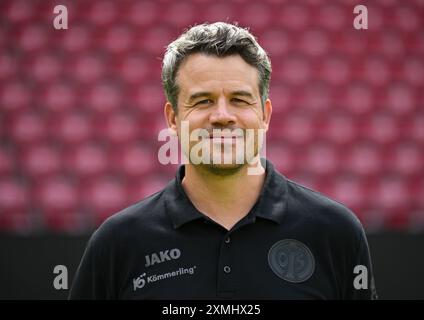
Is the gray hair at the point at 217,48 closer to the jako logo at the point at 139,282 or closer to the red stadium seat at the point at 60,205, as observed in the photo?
the jako logo at the point at 139,282

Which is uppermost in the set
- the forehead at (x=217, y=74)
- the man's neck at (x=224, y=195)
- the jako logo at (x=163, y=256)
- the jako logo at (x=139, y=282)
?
the forehead at (x=217, y=74)

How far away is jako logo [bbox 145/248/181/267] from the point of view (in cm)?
77

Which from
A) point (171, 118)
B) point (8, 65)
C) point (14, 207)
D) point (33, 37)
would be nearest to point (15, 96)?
point (8, 65)

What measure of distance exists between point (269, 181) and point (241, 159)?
8 centimetres

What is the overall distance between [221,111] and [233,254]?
0.58ft

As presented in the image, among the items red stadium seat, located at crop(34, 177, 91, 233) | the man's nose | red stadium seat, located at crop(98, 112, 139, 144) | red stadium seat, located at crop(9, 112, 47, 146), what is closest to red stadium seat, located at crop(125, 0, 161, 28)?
red stadium seat, located at crop(98, 112, 139, 144)

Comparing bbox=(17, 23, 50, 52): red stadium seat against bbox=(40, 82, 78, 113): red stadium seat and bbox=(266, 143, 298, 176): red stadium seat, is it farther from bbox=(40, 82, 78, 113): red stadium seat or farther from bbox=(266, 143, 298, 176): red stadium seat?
bbox=(266, 143, 298, 176): red stadium seat

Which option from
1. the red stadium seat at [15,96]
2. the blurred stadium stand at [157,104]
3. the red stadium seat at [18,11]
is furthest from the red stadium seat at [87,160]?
the red stadium seat at [18,11]

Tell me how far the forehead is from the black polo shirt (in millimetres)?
140

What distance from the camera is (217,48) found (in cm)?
83

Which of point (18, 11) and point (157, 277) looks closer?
point (157, 277)

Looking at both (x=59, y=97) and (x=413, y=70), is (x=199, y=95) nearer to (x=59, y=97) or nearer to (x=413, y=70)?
(x=59, y=97)

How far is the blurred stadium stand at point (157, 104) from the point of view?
7.16 ft

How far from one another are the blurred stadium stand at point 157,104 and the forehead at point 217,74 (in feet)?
4.22
